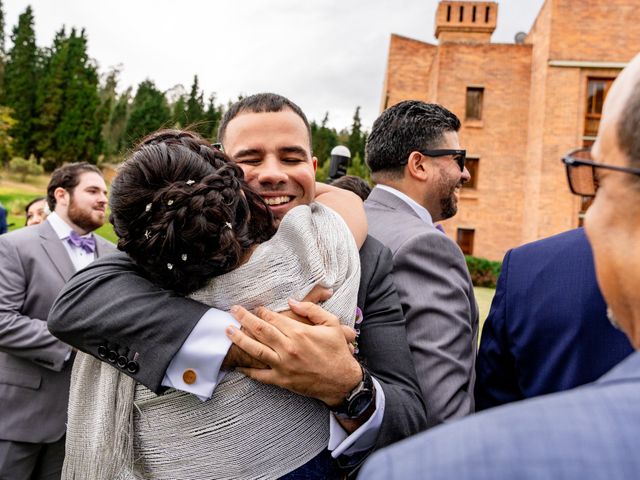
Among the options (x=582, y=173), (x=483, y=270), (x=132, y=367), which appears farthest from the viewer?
(x=483, y=270)

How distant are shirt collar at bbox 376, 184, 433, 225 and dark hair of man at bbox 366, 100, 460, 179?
0.13 m

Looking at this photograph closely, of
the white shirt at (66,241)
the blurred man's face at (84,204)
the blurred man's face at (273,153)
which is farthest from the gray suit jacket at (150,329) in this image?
the blurred man's face at (84,204)

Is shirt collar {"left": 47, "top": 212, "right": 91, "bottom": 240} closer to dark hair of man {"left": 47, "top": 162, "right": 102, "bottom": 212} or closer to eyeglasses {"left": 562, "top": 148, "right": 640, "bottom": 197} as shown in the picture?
dark hair of man {"left": 47, "top": 162, "right": 102, "bottom": 212}

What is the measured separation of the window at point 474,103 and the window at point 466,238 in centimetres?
579

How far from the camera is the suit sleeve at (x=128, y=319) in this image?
1470 millimetres

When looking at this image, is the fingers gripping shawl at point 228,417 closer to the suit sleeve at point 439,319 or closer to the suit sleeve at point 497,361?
the suit sleeve at point 439,319

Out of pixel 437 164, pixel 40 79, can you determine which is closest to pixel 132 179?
pixel 437 164

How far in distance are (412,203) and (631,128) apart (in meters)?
2.04

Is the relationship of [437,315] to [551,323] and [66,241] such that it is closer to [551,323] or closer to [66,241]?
[551,323]

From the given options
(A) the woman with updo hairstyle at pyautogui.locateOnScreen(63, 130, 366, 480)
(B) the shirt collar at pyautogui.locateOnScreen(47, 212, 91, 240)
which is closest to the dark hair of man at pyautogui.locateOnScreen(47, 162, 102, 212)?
(B) the shirt collar at pyautogui.locateOnScreen(47, 212, 91, 240)

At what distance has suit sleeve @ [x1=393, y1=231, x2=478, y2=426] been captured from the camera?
1.91m

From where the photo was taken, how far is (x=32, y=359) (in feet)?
12.6

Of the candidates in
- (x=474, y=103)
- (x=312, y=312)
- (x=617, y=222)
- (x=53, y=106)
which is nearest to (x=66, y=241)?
(x=312, y=312)

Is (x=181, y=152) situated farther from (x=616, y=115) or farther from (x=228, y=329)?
(x=616, y=115)
